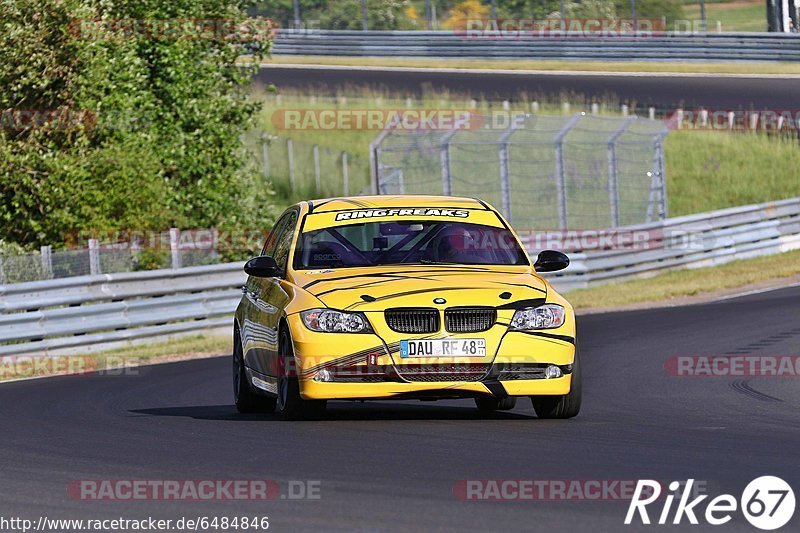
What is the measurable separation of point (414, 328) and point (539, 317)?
2.72 ft

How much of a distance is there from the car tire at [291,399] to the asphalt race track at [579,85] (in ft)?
109

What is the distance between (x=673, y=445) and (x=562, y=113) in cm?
3402

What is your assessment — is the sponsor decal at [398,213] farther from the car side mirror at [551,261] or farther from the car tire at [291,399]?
the car tire at [291,399]

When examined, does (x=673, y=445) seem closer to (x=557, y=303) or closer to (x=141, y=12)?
(x=557, y=303)

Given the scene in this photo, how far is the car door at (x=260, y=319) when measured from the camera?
36.9 feet

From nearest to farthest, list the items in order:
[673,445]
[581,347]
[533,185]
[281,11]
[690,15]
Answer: [673,445], [581,347], [533,185], [281,11], [690,15]

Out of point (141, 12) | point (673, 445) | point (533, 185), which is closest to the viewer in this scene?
point (673, 445)

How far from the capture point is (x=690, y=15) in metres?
62.0

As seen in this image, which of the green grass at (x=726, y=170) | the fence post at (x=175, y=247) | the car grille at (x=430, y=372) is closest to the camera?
the car grille at (x=430, y=372)

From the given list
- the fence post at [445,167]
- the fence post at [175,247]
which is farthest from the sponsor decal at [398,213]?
the fence post at [445,167]

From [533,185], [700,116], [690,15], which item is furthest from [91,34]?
[690,15]

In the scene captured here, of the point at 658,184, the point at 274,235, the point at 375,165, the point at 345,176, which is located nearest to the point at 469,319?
the point at 274,235

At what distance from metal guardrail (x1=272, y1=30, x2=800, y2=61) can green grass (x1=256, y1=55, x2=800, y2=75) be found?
0.22m

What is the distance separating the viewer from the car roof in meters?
11.8
